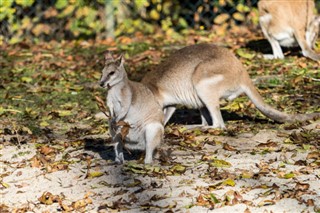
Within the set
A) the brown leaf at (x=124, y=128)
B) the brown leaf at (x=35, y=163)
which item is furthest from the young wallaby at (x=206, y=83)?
the brown leaf at (x=35, y=163)

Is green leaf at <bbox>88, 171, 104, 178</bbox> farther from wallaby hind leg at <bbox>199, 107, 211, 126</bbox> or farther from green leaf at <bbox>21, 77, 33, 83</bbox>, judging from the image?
green leaf at <bbox>21, 77, 33, 83</bbox>

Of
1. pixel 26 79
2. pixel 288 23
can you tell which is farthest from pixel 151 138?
pixel 288 23

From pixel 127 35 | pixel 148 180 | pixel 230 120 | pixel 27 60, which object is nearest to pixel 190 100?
pixel 230 120

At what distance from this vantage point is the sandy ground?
4391 mm

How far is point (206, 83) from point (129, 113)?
3.29 ft

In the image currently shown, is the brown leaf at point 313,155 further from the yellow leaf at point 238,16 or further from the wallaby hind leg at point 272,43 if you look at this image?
the yellow leaf at point 238,16

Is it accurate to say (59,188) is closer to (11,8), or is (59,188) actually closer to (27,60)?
(27,60)

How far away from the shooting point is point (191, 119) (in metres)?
6.71

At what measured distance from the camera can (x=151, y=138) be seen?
517cm

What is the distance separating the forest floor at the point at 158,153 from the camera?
4.46 meters

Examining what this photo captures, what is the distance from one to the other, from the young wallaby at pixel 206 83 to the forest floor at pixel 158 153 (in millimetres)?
179

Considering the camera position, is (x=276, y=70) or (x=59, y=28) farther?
(x=59, y=28)

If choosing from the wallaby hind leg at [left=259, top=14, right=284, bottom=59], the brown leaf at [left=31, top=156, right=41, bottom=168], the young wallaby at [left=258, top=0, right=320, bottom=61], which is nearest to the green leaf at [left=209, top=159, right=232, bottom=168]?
the brown leaf at [left=31, top=156, right=41, bottom=168]

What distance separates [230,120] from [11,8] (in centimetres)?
468
